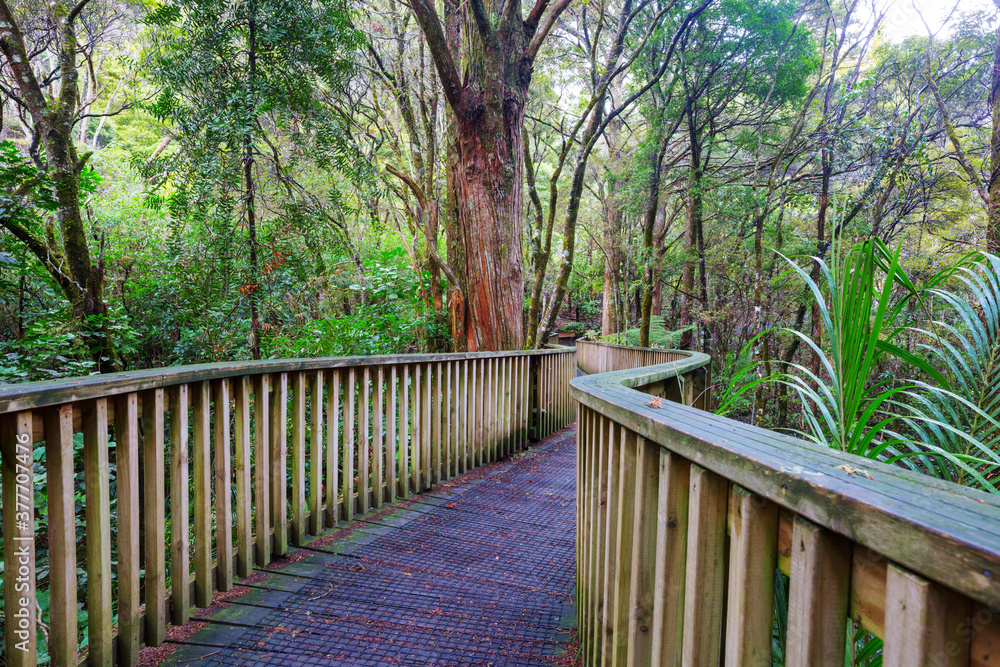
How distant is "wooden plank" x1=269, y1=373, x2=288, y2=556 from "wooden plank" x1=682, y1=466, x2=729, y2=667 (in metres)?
2.09

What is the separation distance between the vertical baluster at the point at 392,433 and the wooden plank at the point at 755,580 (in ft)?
9.03

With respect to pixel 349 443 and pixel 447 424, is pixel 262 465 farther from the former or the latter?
pixel 447 424

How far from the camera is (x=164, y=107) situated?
4.73 metres

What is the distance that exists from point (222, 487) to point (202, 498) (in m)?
0.09

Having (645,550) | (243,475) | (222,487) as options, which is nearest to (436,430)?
(243,475)

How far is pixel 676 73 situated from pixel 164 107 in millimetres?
8691

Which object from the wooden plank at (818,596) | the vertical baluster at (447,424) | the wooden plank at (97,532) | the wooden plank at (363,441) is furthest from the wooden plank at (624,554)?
the vertical baluster at (447,424)

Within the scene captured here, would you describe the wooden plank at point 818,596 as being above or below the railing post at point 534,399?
above

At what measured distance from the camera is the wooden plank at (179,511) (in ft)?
6.56

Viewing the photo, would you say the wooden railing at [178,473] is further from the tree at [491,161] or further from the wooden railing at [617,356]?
the wooden railing at [617,356]

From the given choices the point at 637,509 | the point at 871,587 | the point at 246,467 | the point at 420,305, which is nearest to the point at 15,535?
the point at 246,467

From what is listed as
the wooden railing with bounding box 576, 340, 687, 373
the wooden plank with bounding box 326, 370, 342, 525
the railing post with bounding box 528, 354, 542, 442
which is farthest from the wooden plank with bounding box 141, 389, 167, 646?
the wooden railing with bounding box 576, 340, 687, 373

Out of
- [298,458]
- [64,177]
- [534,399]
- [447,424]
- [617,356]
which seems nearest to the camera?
[298,458]

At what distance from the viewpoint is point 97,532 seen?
5.52ft
